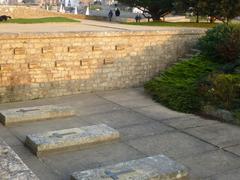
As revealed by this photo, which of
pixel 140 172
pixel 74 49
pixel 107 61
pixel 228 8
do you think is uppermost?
pixel 228 8

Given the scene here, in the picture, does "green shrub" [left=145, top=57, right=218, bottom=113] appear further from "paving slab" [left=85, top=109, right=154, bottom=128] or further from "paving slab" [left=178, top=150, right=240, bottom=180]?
"paving slab" [left=178, top=150, right=240, bottom=180]

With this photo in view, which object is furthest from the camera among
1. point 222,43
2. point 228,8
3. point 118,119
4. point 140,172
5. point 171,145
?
point 228,8

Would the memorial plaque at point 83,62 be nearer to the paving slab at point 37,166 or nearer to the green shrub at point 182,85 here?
the green shrub at point 182,85

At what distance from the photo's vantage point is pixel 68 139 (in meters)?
8.01

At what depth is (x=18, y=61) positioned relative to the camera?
11961mm

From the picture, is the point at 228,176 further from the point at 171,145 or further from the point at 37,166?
the point at 37,166

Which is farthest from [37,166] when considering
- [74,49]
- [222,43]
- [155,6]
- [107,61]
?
[155,6]

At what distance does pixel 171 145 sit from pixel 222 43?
5.94 metres

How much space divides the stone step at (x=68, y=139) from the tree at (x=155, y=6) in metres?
21.1

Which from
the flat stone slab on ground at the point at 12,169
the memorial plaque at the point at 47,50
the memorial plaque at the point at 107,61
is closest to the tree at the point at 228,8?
the memorial plaque at the point at 107,61

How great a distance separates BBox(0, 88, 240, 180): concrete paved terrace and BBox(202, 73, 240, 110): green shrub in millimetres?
684

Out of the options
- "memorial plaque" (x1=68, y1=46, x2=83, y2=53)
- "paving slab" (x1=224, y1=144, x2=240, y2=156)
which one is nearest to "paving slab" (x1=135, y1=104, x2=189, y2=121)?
"paving slab" (x1=224, y1=144, x2=240, y2=156)

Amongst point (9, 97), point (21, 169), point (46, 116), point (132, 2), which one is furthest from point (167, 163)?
point (132, 2)

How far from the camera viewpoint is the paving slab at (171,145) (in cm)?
807
